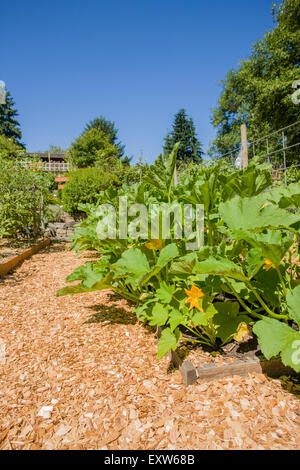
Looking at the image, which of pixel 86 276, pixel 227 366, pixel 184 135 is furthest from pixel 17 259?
pixel 184 135

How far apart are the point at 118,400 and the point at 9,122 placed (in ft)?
143

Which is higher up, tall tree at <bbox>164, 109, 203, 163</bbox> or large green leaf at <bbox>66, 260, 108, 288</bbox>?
tall tree at <bbox>164, 109, 203, 163</bbox>

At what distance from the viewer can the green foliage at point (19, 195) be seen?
16.5 feet

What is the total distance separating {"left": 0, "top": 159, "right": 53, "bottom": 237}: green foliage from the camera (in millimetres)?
5016

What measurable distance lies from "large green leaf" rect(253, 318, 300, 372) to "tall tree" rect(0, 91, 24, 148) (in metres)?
41.7

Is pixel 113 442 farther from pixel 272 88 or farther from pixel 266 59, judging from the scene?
pixel 266 59

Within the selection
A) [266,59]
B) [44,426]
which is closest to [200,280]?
[44,426]

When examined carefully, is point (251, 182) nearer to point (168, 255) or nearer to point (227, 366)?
point (168, 255)

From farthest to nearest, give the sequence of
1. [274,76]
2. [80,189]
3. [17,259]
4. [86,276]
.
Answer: [274,76] → [80,189] → [17,259] → [86,276]

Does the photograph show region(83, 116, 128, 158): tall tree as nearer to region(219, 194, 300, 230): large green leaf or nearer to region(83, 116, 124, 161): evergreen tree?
region(83, 116, 124, 161): evergreen tree

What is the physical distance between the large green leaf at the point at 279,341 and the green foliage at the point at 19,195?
14.7ft

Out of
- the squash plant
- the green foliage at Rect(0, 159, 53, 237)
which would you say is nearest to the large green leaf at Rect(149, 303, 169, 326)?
the squash plant

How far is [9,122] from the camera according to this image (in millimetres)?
37688

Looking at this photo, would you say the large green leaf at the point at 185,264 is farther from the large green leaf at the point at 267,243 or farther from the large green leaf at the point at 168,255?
the large green leaf at the point at 267,243
